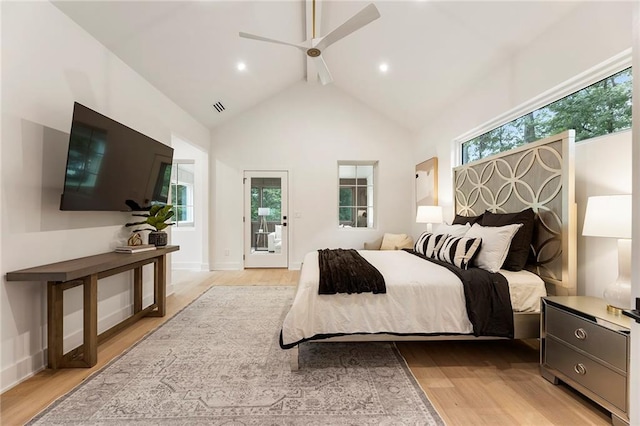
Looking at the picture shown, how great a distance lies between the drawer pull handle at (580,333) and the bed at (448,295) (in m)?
0.37

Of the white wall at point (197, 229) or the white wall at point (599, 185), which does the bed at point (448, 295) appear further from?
the white wall at point (197, 229)

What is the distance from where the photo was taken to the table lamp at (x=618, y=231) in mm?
1528

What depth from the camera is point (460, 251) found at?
7.82 feet

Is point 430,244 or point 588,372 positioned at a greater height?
point 430,244

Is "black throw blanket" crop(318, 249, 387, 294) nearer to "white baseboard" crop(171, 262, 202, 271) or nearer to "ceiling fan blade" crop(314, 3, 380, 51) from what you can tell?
"ceiling fan blade" crop(314, 3, 380, 51)

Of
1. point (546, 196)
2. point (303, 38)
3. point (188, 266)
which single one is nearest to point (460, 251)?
point (546, 196)

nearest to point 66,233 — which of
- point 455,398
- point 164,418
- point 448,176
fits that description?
point 164,418

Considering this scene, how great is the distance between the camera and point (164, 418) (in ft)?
4.85

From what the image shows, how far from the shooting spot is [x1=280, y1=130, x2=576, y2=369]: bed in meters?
1.94

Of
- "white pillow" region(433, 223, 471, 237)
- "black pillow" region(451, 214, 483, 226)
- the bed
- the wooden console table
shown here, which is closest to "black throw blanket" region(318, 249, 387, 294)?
the bed

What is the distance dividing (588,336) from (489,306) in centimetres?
51

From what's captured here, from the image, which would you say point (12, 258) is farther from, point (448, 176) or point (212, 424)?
point (448, 176)

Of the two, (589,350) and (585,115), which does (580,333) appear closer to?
(589,350)

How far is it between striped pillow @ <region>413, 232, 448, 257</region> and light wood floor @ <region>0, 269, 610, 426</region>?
0.87 metres
